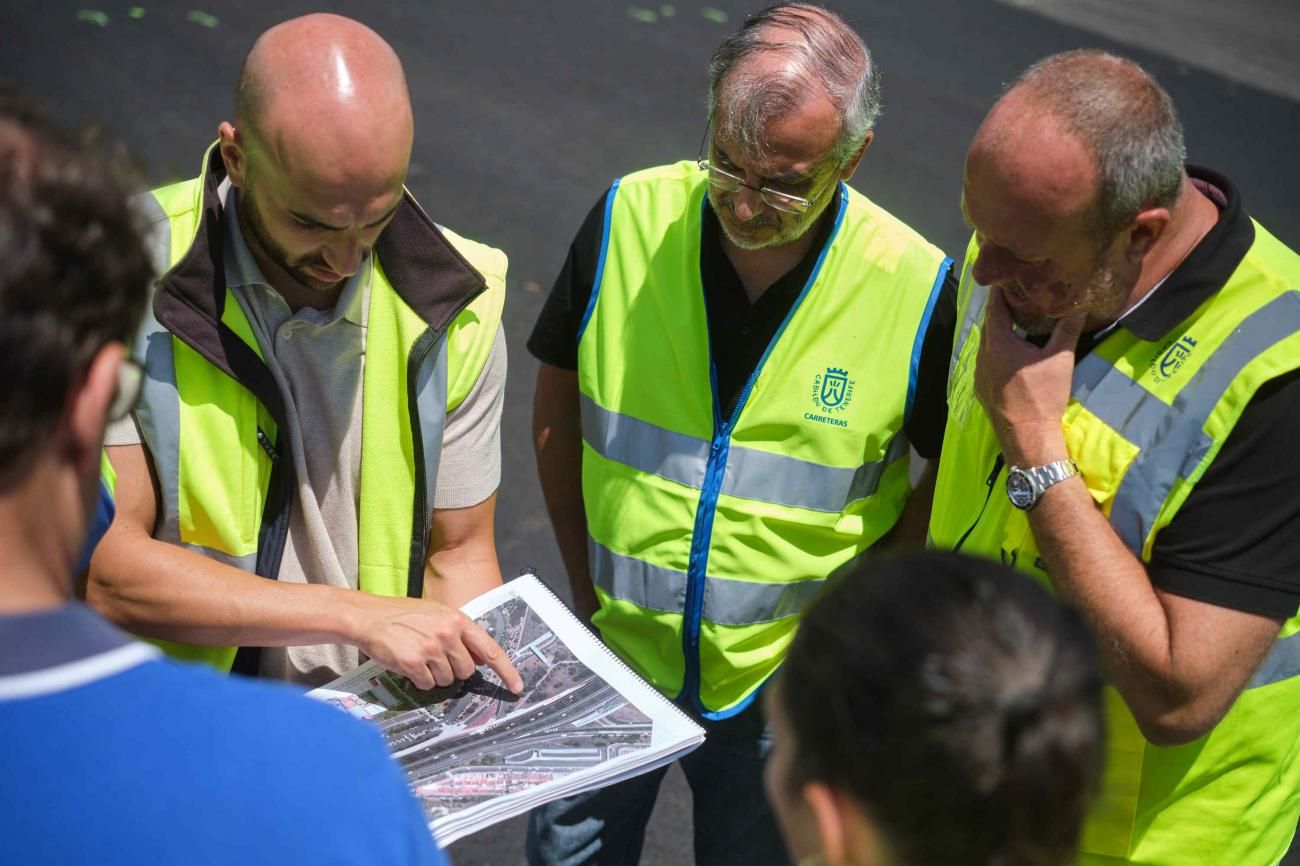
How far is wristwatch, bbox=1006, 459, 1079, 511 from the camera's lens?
2076 mm

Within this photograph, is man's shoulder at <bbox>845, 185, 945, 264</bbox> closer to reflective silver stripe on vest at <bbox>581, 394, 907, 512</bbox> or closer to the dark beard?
reflective silver stripe on vest at <bbox>581, 394, 907, 512</bbox>

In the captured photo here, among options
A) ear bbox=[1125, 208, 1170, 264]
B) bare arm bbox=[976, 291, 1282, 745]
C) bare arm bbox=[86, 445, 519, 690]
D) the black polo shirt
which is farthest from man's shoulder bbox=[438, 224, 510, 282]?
the black polo shirt

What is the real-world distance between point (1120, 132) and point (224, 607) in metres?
1.55

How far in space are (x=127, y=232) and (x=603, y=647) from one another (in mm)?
1362

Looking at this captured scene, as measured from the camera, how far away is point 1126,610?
1996 millimetres


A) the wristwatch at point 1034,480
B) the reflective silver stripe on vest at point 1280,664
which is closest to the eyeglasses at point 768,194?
the wristwatch at point 1034,480

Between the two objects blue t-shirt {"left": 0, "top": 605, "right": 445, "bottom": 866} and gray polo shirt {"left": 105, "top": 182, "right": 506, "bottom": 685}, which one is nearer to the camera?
blue t-shirt {"left": 0, "top": 605, "right": 445, "bottom": 866}

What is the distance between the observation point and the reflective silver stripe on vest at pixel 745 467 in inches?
102

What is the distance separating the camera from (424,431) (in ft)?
7.52

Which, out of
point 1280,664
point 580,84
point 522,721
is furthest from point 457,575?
point 580,84

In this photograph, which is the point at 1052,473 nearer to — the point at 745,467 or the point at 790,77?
the point at 745,467

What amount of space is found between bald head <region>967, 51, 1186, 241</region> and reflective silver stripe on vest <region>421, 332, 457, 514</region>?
3.16 feet

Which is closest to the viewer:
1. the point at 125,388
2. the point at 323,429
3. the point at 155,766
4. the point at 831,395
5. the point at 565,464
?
the point at 155,766

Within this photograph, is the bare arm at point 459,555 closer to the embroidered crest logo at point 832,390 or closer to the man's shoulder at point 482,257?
the man's shoulder at point 482,257
